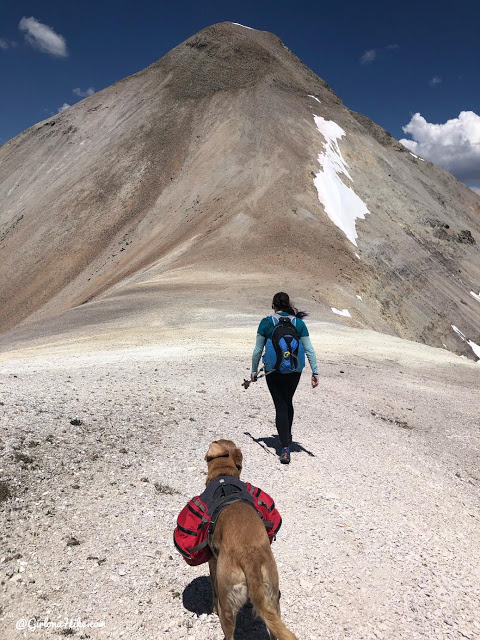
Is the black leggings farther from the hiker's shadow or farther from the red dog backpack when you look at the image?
the red dog backpack

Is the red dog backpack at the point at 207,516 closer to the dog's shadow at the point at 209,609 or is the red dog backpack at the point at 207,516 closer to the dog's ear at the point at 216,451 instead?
the dog's ear at the point at 216,451

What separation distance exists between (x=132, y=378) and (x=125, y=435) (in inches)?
134

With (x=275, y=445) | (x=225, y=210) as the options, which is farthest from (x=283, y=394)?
(x=225, y=210)

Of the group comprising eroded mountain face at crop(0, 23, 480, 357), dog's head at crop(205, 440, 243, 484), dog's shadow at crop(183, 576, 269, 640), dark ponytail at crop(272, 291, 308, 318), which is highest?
eroded mountain face at crop(0, 23, 480, 357)

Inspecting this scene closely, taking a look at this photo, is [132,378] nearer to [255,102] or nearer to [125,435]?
[125,435]

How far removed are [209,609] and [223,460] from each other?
122cm

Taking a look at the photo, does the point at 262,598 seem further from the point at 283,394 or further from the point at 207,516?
the point at 283,394

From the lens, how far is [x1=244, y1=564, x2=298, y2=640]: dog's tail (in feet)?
10.3

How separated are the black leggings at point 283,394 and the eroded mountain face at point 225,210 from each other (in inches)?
574

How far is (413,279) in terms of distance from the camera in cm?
4284

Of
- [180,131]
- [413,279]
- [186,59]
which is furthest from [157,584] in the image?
[186,59]

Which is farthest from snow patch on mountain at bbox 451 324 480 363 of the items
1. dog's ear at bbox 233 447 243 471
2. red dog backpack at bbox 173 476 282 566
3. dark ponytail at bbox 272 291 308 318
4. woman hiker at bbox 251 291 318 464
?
red dog backpack at bbox 173 476 282 566

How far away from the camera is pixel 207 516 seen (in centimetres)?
379

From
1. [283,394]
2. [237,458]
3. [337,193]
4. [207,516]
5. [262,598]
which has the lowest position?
[262,598]
